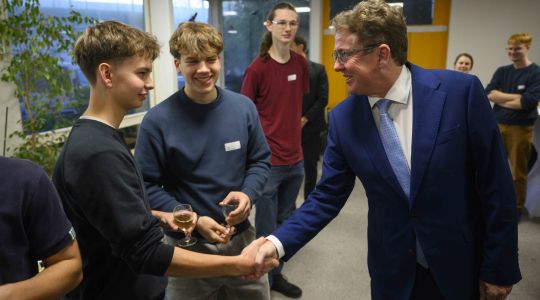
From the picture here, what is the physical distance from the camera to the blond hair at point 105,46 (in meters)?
1.24

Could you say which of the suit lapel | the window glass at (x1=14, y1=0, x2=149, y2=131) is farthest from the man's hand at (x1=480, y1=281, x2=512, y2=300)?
the window glass at (x1=14, y1=0, x2=149, y2=131)

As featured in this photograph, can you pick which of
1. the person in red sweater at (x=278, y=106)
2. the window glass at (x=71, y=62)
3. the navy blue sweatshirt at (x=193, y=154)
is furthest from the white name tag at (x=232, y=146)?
the window glass at (x=71, y=62)

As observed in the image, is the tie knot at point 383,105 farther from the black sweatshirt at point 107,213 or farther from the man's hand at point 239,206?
the black sweatshirt at point 107,213

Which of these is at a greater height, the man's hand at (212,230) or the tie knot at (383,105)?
the tie knot at (383,105)

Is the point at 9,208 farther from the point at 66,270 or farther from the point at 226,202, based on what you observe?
the point at 226,202

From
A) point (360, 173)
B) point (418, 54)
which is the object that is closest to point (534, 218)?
point (418, 54)

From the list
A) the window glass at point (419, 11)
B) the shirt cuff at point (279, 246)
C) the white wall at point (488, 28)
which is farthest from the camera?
the window glass at point (419, 11)

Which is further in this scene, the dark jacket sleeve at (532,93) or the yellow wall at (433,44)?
the yellow wall at (433,44)

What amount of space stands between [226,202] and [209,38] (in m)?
0.67

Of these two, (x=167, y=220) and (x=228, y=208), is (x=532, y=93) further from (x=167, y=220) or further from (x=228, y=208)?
(x=167, y=220)

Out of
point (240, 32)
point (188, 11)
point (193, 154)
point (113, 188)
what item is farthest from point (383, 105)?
point (240, 32)

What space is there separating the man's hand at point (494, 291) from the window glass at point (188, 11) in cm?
368

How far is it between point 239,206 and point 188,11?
4.09 metres

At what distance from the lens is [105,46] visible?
1235 mm
